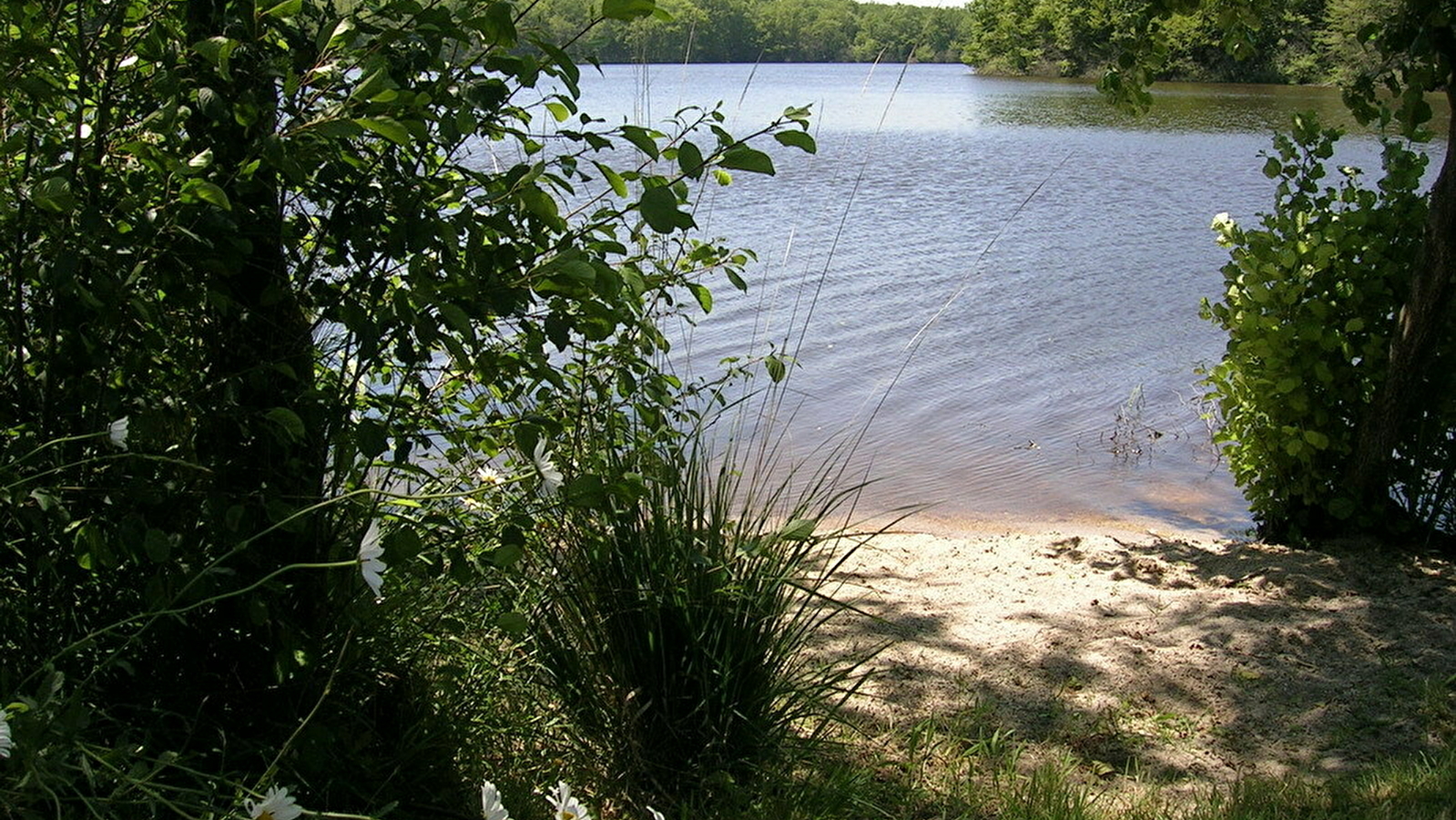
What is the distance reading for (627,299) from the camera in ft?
8.56

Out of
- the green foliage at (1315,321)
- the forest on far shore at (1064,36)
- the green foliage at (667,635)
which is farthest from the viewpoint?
the forest on far shore at (1064,36)

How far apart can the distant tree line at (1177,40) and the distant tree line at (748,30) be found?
2186cm

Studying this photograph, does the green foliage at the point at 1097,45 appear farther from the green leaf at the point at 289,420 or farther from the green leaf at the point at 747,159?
the green leaf at the point at 289,420

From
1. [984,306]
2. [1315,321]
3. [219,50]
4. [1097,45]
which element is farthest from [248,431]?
[1097,45]

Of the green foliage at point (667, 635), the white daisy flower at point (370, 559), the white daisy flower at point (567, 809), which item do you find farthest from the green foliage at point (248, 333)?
the white daisy flower at point (567, 809)

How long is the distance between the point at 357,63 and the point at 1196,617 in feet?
11.3

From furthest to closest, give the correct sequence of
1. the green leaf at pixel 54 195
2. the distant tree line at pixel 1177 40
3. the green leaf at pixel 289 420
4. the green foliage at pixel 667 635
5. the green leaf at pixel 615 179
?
the distant tree line at pixel 1177 40, the green foliage at pixel 667 635, the green leaf at pixel 615 179, the green leaf at pixel 289 420, the green leaf at pixel 54 195

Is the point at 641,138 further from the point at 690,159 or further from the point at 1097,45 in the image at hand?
the point at 1097,45

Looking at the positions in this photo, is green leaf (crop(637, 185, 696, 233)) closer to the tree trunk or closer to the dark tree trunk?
the dark tree trunk

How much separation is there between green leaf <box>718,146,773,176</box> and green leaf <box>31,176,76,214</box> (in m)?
0.98

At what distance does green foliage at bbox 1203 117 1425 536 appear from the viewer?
190 inches

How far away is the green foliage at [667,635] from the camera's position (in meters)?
2.70

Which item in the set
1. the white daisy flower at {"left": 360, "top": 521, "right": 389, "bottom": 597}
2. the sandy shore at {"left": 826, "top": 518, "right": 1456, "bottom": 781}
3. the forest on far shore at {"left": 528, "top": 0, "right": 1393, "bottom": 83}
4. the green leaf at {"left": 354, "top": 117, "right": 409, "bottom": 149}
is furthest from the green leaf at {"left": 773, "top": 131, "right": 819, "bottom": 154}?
the forest on far shore at {"left": 528, "top": 0, "right": 1393, "bottom": 83}

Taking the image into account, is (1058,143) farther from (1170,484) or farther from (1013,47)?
(1013,47)
